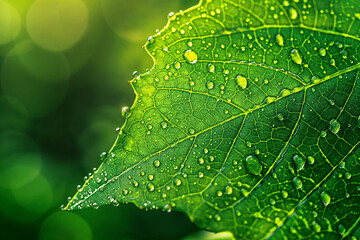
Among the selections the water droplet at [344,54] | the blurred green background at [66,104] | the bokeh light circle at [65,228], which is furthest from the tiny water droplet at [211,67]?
the bokeh light circle at [65,228]

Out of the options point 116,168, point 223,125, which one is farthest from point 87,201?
point 223,125

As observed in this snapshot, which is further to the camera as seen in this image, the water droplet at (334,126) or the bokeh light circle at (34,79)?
the bokeh light circle at (34,79)

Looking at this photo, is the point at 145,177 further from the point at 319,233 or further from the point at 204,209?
the point at 319,233

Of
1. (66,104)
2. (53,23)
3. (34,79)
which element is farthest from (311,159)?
(53,23)

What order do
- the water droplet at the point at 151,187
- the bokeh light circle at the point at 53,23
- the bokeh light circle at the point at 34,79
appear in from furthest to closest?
the bokeh light circle at the point at 53,23 < the bokeh light circle at the point at 34,79 < the water droplet at the point at 151,187

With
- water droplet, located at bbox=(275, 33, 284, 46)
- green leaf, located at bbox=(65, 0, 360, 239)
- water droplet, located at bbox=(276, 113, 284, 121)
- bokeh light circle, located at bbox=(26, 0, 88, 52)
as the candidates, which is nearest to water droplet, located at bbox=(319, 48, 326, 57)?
green leaf, located at bbox=(65, 0, 360, 239)

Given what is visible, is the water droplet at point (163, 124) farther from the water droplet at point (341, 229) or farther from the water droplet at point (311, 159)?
the water droplet at point (341, 229)

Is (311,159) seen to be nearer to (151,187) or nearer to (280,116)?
(280,116)
